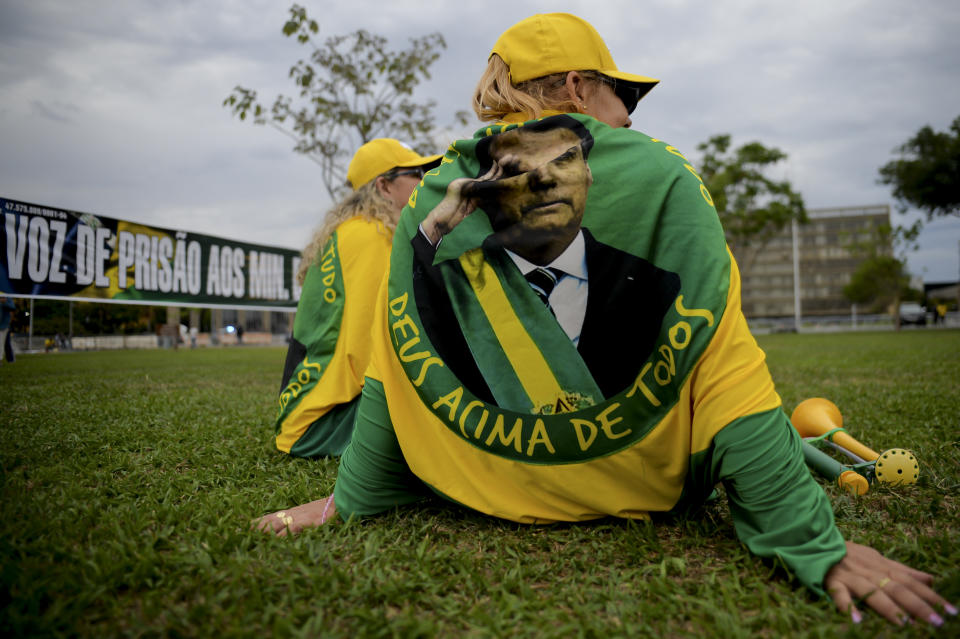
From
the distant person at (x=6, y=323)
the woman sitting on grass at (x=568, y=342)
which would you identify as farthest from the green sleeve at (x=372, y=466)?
the distant person at (x=6, y=323)

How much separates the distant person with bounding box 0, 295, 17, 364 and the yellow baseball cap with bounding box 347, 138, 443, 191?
9175 millimetres

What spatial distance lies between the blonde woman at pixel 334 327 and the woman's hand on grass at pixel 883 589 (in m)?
2.00

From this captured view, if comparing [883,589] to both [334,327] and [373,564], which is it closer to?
[373,564]

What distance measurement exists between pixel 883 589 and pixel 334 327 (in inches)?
88.1

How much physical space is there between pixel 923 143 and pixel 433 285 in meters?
26.8

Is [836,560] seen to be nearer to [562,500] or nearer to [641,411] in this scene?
[641,411]

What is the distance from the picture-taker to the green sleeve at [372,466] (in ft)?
5.53

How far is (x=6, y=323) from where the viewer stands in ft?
33.1

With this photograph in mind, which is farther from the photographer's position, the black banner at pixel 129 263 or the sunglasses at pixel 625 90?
the black banner at pixel 129 263

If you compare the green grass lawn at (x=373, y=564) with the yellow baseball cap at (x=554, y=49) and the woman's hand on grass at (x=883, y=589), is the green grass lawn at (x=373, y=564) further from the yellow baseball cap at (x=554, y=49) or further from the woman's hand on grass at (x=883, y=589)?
the yellow baseball cap at (x=554, y=49)

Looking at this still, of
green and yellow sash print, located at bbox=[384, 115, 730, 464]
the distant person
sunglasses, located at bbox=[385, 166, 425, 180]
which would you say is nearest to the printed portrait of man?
green and yellow sash print, located at bbox=[384, 115, 730, 464]

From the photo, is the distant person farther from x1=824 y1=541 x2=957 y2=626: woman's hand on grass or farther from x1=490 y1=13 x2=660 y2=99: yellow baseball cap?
x1=824 y1=541 x2=957 y2=626: woman's hand on grass

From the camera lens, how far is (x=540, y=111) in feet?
5.67

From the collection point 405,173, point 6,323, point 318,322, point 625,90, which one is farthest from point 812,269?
point 625,90
